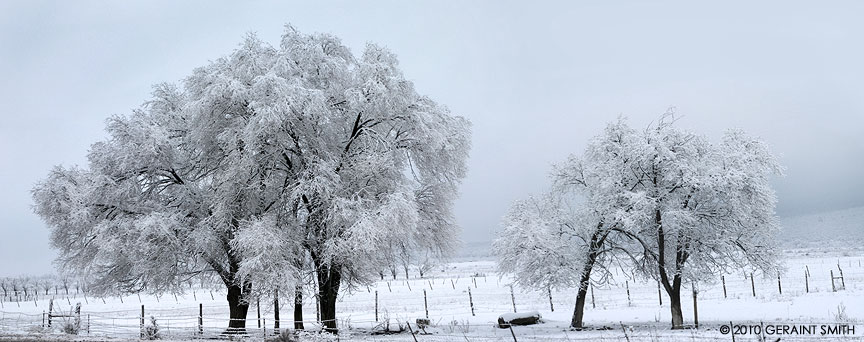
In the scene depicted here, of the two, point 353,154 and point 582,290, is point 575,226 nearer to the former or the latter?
point 582,290

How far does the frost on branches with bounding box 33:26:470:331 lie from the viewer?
21.0 metres

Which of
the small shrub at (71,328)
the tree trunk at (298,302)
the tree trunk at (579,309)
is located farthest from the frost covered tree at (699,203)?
the small shrub at (71,328)

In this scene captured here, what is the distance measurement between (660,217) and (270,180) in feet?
44.8

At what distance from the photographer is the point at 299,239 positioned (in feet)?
72.9

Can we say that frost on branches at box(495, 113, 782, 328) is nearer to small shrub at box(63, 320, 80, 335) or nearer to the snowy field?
the snowy field

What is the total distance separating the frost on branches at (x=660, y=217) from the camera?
22.2 meters

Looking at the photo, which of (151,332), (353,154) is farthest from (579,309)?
(151,332)

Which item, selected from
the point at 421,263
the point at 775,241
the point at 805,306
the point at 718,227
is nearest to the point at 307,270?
the point at 421,263

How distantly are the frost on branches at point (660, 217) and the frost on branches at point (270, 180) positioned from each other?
156 inches

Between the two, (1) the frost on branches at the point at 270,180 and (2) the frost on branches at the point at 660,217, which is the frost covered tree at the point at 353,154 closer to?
(1) the frost on branches at the point at 270,180

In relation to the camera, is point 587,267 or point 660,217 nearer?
point 660,217

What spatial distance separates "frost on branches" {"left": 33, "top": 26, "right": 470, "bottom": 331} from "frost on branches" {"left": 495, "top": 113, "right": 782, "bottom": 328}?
13.0 feet

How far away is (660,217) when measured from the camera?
22906mm

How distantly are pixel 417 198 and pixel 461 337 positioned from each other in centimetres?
624
